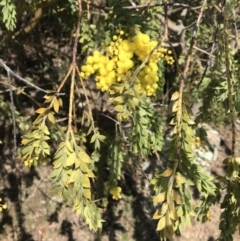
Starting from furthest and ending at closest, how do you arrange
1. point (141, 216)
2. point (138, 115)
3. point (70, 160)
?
1. point (141, 216)
2. point (138, 115)
3. point (70, 160)

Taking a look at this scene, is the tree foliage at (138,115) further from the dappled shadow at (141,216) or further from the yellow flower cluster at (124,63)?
the dappled shadow at (141,216)

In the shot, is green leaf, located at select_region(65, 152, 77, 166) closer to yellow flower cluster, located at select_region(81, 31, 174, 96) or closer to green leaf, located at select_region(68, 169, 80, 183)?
green leaf, located at select_region(68, 169, 80, 183)

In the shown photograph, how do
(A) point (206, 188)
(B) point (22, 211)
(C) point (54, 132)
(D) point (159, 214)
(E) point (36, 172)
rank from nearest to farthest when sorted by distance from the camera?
(D) point (159, 214) < (A) point (206, 188) < (C) point (54, 132) < (B) point (22, 211) < (E) point (36, 172)

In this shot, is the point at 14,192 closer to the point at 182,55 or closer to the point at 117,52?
the point at 182,55

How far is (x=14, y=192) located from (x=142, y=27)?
6.66 ft

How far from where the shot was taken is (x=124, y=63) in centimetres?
156

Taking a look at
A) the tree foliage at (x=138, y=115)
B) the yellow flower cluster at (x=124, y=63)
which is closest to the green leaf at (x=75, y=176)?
the tree foliage at (x=138, y=115)

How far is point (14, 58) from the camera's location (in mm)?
4234

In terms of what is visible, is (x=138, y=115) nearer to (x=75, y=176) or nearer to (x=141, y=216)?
(x=75, y=176)

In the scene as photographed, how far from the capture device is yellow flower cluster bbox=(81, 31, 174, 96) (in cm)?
156

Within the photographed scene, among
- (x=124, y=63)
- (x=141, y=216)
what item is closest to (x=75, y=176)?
(x=124, y=63)

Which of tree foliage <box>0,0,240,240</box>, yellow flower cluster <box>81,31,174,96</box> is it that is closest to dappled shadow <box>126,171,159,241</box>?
tree foliage <box>0,0,240,240</box>

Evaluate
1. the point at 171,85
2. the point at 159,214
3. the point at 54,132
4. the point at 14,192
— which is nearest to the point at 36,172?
A: the point at 14,192

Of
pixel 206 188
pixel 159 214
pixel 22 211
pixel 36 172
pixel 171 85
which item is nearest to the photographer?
pixel 159 214
